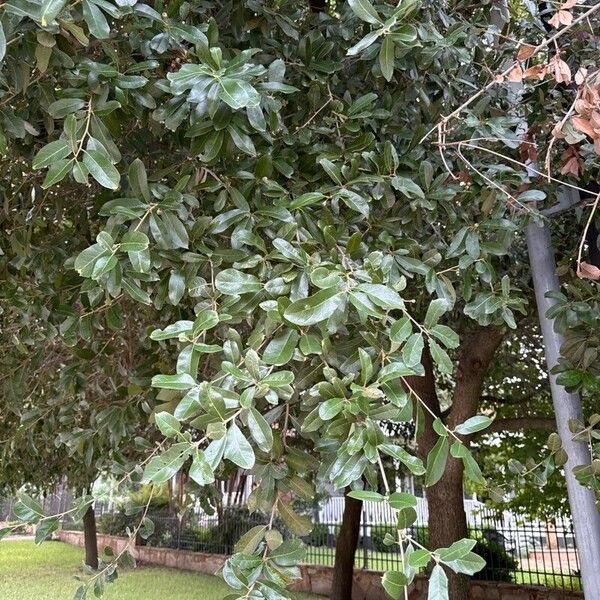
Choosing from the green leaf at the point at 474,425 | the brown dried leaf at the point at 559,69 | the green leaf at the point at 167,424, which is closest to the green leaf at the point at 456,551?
the green leaf at the point at 474,425

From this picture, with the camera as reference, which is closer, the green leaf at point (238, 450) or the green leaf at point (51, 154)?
the green leaf at point (238, 450)

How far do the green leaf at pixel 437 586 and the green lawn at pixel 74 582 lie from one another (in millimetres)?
8999

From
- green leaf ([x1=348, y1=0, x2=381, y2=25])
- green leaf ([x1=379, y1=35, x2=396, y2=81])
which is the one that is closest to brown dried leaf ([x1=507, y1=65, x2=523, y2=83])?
green leaf ([x1=379, y1=35, x2=396, y2=81])

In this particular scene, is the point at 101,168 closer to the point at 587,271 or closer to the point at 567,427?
the point at 587,271

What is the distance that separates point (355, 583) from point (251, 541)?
8857 millimetres

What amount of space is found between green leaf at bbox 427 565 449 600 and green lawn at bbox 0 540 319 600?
8999mm

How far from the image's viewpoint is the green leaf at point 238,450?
3.99 ft

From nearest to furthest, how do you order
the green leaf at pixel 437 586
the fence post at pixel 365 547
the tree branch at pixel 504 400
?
the green leaf at pixel 437 586 → the tree branch at pixel 504 400 → the fence post at pixel 365 547

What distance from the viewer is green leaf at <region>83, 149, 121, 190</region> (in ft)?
4.93

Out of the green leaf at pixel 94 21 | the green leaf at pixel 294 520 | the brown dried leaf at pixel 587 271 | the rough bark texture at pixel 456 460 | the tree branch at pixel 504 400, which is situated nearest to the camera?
the green leaf at pixel 94 21

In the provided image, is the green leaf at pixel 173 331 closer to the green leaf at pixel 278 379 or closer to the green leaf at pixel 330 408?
the green leaf at pixel 278 379

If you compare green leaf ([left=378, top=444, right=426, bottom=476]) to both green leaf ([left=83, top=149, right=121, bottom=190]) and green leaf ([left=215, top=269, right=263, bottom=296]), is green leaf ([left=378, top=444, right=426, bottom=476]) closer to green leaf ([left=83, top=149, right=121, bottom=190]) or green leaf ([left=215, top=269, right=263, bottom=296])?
green leaf ([left=215, top=269, right=263, bottom=296])

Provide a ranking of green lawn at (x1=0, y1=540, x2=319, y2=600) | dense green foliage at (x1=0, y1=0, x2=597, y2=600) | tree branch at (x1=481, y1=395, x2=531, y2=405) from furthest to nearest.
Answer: green lawn at (x1=0, y1=540, x2=319, y2=600) < tree branch at (x1=481, y1=395, x2=531, y2=405) < dense green foliage at (x1=0, y1=0, x2=597, y2=600)

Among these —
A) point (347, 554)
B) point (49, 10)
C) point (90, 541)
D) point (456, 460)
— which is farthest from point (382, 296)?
point (90, 541)
